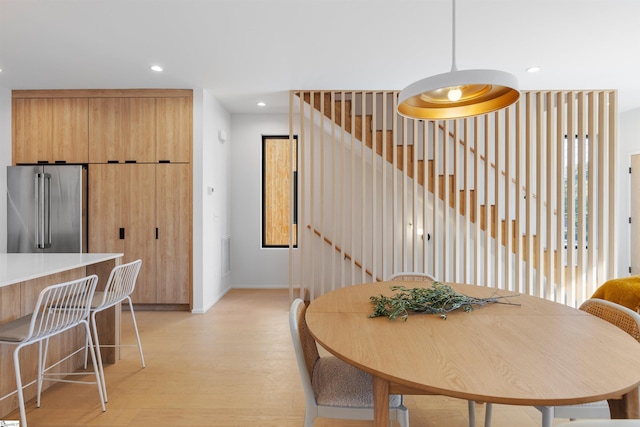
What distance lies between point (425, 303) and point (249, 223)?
4.05 meters

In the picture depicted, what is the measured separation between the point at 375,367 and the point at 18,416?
232 cm

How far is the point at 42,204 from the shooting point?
3988mm

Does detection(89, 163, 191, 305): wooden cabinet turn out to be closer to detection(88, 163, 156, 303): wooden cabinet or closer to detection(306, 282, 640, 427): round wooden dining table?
detection(88, 163, 156, 303): wooden cabinet

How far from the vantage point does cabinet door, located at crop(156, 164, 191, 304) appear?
162 inches

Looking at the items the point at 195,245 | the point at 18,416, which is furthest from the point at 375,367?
the point at 195,245

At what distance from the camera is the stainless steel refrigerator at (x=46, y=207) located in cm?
396

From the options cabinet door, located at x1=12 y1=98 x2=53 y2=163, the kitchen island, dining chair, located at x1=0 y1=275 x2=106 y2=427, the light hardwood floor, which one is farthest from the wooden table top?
cabinet door, located at x1=12 y1=98 x2=53 y2=163

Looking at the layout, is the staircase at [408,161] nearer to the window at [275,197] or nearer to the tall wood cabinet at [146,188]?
the window at [275,197]

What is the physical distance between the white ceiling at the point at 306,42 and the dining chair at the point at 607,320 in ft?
6.79

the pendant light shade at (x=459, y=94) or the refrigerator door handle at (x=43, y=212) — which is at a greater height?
the pendant light shade at (x=459, y=94)

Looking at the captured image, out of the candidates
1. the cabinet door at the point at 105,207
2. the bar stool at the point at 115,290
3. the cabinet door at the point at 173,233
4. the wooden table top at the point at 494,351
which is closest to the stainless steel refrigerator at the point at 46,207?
the cabinet door at the point at 105,207

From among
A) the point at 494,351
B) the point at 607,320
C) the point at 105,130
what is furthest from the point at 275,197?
the point at 494,351

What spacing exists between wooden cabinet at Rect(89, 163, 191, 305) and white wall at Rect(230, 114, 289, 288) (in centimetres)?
126

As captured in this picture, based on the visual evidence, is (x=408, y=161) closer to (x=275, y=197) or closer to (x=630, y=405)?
(x=275, y=197)
